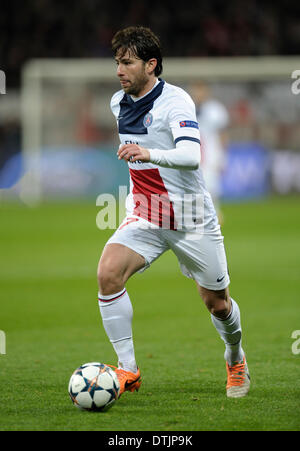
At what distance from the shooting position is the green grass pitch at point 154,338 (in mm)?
4352

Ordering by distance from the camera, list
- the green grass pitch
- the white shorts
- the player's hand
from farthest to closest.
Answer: the white shorts → the player's hand → the green grass pitch

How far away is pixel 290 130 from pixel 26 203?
24.2ft

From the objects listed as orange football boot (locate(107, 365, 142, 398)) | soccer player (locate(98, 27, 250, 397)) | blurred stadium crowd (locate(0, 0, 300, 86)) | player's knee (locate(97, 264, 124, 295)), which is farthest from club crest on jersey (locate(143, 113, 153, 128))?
blurred stadium crowd (locate(0, 0, 300, 86))

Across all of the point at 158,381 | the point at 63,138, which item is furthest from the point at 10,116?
the point at 158,381

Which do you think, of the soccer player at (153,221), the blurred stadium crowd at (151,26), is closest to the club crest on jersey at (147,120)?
the soccer player at (153,221)

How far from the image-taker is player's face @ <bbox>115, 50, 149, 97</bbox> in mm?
4848

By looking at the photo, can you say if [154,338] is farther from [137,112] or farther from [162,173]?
[137,112]

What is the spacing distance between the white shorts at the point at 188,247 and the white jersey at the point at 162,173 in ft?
0.19

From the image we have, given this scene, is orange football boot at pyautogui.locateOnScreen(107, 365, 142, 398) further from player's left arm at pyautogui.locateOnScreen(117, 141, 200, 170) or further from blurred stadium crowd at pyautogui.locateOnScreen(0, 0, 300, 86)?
blurred stadium crowd at pyautogui.locateOnScreen(0, 0, 300, 86)

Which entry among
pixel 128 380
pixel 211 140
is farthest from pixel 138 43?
pixel 211 140

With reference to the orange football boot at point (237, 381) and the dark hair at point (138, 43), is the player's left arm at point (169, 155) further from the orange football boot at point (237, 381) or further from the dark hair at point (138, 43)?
the orange football boot at point (237, 381)

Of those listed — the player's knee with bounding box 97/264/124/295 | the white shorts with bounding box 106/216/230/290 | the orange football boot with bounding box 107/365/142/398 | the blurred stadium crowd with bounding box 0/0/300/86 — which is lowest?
the orange football boot with bounding box 107/365/142/398

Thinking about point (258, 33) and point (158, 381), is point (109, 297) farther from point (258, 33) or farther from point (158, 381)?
point (258, 33)

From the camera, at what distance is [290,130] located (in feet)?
73.6
